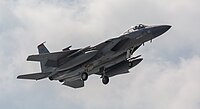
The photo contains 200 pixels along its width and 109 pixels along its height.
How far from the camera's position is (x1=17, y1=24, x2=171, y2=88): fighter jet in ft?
178

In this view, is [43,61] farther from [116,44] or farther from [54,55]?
[116,44]

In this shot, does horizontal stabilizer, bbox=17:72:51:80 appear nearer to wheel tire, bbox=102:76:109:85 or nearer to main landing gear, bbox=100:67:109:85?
main landing gear, bbox=100:67:109:85

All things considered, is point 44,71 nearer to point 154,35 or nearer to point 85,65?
point 85,65

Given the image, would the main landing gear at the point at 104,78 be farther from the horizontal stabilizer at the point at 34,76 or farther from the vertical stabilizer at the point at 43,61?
the horizontal stabilizer at the point at 34,76

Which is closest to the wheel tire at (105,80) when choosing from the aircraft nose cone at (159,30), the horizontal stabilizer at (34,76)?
the horizontal stabilizer at (34,76)

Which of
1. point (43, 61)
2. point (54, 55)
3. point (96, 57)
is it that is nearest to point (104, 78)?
point (96, 57)

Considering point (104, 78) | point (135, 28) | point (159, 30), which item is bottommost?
point (104, 78)

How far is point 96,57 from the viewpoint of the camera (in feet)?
180

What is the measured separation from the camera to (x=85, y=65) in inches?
2169

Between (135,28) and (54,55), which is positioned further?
(54,55)

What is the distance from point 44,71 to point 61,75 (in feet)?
7.94

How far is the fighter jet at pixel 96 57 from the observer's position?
54.2m

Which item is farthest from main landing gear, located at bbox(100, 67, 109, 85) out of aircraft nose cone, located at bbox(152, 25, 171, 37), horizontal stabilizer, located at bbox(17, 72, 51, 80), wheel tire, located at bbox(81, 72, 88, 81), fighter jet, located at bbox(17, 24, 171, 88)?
aircraft nose cone, located at bbox(152, 25, 171, 37)

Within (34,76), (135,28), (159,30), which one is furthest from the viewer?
(34,76)
